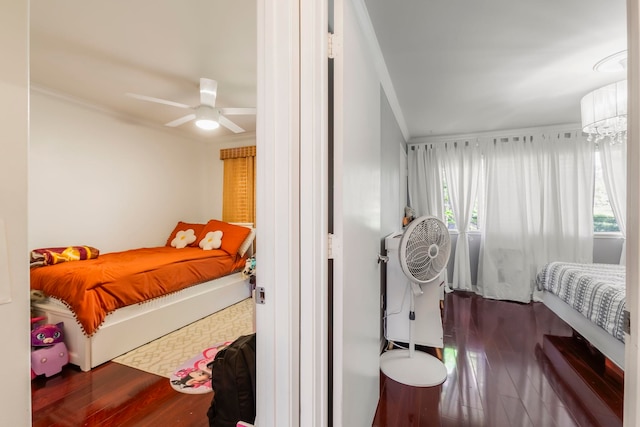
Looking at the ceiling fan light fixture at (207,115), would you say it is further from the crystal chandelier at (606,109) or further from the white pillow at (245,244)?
the crystal chandelier at (606,109)

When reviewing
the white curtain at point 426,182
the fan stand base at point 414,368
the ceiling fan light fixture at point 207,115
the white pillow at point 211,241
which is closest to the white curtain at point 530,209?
the white curtain at point 426,182

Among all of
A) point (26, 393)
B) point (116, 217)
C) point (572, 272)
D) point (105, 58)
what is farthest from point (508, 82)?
point (116, 217)

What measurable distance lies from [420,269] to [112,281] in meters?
2.28

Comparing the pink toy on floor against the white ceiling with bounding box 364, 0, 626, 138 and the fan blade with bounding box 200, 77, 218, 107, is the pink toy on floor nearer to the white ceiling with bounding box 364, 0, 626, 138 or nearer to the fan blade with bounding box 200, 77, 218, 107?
the fan blade with bounding box 200, 77, 218, 107

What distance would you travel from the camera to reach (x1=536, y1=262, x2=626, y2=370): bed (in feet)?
6.05

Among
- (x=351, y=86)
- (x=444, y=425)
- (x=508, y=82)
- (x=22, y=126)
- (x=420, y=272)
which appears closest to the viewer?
(x=22, y=126)

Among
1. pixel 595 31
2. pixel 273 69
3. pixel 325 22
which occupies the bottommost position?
pixel 273 69

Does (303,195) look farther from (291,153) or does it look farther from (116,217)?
(116,217)

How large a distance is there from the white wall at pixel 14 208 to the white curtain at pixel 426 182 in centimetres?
404

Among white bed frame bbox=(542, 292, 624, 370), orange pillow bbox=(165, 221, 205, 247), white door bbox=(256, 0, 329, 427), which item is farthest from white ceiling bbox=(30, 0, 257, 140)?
white bed frame bbox=(542, 292, 624, 370)

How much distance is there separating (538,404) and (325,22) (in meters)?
2.36

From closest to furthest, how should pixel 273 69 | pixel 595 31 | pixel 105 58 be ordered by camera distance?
pixel 273 69, pixel 595 31, pixel 105 58

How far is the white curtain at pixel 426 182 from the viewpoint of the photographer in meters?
4.00

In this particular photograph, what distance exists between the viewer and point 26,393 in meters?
0.44
